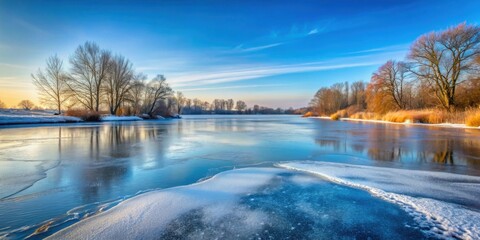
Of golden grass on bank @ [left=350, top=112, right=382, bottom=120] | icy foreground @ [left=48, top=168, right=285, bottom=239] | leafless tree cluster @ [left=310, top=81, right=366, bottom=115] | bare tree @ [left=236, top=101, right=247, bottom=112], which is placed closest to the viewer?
icy foreground @ [left=48, top=168, right=285, bottom=239]

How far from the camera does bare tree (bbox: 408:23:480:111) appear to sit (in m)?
18.9

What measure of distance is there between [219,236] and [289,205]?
3.37 ft

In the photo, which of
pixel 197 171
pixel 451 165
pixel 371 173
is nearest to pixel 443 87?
pixel 451 165

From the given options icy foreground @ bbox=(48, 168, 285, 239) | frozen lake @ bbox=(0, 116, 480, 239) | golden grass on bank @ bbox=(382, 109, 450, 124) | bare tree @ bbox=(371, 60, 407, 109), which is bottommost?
frozen lake @ bbox=(0, 116, 480, 239)

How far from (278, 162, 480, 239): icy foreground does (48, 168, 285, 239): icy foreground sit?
4.23ft

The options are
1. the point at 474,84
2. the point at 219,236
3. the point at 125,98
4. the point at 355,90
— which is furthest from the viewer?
Result: the point at 355,90

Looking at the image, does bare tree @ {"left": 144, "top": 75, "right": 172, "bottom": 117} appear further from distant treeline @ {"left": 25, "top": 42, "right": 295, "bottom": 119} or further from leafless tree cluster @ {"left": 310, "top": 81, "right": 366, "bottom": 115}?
leafless tree cluster @ {"left": 310, "top": 81, "right": 366, "bottom": 115}

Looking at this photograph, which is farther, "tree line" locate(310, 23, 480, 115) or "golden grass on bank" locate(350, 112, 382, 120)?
"golden grass on bank" locate(350, 112, 382, 120)

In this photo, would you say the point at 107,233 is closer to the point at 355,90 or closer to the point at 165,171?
the point at 165,171

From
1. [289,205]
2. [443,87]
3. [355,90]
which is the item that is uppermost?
[355,90]

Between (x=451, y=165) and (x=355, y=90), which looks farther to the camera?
(x=355, y=90)

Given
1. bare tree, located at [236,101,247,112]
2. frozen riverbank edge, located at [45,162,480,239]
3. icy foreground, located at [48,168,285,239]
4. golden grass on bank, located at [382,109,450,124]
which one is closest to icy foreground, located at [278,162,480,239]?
frozen riverbank edge, located at [45,162,480,239]

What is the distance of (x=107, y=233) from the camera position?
199 centimetres

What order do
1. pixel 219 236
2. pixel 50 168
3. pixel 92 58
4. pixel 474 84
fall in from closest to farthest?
pixel 219 236 → pixel 50 168 → pixel 474 84 → pixel 92 58
